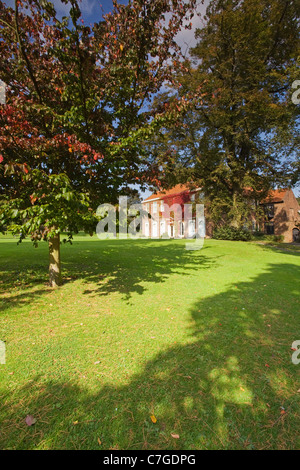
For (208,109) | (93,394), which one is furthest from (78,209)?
(208,109)

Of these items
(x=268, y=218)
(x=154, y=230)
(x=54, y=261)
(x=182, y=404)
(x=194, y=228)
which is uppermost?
(x=268, y=218)

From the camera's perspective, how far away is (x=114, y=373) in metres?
2.97

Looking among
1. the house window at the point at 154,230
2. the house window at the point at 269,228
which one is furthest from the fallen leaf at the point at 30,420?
the house window at the point at 269,228

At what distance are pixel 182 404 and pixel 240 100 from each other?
2428 cm

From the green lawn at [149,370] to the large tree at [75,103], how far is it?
6.46ft

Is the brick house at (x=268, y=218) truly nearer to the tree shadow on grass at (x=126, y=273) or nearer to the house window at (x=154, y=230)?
the house window at (x=154, y=230)

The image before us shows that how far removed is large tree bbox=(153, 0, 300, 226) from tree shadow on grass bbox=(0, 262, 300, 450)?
49.2ft

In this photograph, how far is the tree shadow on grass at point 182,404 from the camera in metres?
2.07

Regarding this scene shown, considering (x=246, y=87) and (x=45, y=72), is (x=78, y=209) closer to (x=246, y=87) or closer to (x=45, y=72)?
(x=45, y=72)

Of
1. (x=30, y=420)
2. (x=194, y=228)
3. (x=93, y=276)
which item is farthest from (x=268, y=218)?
(x=30, y=420)

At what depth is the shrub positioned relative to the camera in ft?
81.4

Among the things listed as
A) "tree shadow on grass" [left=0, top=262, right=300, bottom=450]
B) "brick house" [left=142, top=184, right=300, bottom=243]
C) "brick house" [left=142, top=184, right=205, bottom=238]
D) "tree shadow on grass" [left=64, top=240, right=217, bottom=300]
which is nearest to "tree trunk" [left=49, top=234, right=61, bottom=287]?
"tree shadow on grass" [left=64, top=240, right=217, bottom=300]

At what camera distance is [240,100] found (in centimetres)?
2033

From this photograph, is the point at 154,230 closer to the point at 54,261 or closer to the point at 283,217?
the point at 283,217
